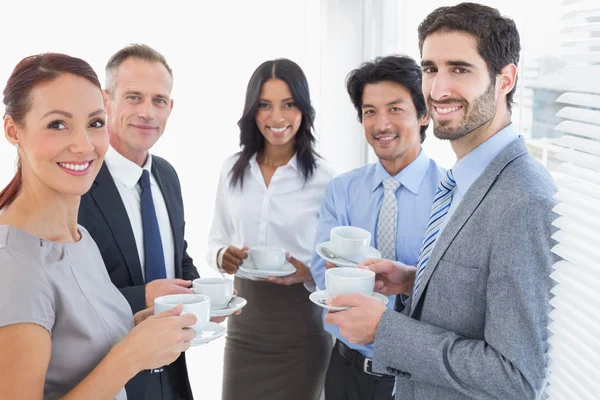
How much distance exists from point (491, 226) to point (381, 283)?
606 millimetres

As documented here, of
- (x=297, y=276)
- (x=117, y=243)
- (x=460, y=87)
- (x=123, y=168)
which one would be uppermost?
(x=460, y=87)

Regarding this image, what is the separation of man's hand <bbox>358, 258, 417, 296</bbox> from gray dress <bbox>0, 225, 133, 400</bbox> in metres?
0.80

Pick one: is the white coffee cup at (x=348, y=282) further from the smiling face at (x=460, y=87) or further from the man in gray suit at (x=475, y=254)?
the smiling face at (x=460, y=87)

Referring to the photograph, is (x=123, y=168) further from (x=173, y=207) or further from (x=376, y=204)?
(x=376, y=204)

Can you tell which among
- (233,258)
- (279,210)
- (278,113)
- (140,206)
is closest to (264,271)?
(233,258)

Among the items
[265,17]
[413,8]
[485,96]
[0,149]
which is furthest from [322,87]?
[485,96]

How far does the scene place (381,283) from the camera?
6.16 ft

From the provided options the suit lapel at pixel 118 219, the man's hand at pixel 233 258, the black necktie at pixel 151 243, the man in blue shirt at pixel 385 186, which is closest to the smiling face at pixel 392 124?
the man in blue shirt at pixel 385 186

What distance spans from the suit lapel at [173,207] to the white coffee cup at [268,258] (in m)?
0.30

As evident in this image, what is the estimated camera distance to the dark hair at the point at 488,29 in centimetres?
150

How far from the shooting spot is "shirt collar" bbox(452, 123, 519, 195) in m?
1.49

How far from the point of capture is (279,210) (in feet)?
9.36

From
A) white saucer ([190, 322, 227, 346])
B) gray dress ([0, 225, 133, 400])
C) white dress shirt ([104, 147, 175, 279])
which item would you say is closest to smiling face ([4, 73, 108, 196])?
gray dress ([0, 225, 133, 400])

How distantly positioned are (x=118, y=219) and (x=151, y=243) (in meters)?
0.17
